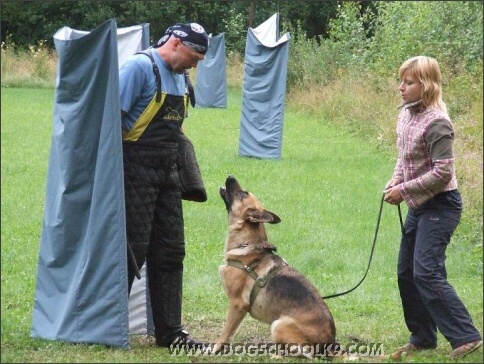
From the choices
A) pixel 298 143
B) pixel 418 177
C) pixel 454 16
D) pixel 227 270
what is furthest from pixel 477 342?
pixel 298 143

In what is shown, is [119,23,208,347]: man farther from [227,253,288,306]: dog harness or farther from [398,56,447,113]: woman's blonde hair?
[398,56,447,113]: woman's blonde hair

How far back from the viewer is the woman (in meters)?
5.77

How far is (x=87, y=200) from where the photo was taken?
5.91 meters

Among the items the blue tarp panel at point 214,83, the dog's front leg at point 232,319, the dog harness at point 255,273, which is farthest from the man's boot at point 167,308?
the blue tarp panel at point 214,83

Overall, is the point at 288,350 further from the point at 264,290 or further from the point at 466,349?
the point at 466,349

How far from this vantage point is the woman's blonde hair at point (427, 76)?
5836 millimetres

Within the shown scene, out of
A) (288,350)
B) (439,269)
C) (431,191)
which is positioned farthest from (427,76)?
(288,350)

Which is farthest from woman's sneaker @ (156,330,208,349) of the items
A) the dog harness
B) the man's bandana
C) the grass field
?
the man's bandana

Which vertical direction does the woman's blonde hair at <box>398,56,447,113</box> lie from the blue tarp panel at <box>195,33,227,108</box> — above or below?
above

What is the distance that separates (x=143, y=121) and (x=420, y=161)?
6.17 ft

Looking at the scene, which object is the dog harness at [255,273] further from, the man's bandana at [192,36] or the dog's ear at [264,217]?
the man's bandana at [192,36]

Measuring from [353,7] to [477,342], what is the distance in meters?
15.4

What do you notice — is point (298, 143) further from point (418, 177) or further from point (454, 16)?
point (418, 177)

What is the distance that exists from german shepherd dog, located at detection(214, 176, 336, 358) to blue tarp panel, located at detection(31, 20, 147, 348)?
Result: 82cm
